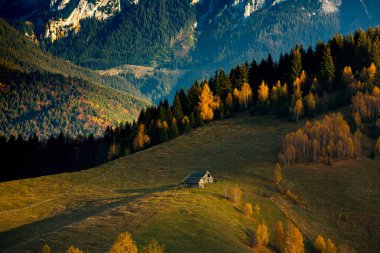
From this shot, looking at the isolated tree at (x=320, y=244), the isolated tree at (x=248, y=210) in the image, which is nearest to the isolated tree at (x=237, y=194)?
the isolated tree at (x=248, y=210)

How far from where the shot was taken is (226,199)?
108m

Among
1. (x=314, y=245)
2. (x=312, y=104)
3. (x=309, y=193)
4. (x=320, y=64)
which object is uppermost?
(x=320, y=64)

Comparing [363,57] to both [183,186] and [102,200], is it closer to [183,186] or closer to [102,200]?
[183,186]

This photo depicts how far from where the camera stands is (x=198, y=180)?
119 m

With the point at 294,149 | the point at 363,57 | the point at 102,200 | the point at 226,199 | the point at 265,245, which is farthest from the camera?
the point at 363,57

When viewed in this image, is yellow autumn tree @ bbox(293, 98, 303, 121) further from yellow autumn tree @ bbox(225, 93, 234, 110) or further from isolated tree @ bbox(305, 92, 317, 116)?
yellow autumn tree @ bbox(225, 93, 234, 110)

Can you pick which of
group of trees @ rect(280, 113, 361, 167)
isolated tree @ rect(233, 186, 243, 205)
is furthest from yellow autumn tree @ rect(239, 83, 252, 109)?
isolated tree @ rect(233, 186, 243, 205)

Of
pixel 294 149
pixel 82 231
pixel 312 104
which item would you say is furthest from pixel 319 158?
pixel 82 231

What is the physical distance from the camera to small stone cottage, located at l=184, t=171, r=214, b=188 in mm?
118875

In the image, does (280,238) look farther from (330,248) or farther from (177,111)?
(177,111)

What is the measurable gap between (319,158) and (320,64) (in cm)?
6172

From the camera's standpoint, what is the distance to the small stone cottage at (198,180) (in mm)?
118875

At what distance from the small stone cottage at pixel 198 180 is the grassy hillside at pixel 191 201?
260cm

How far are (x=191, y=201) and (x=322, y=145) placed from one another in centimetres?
5194
